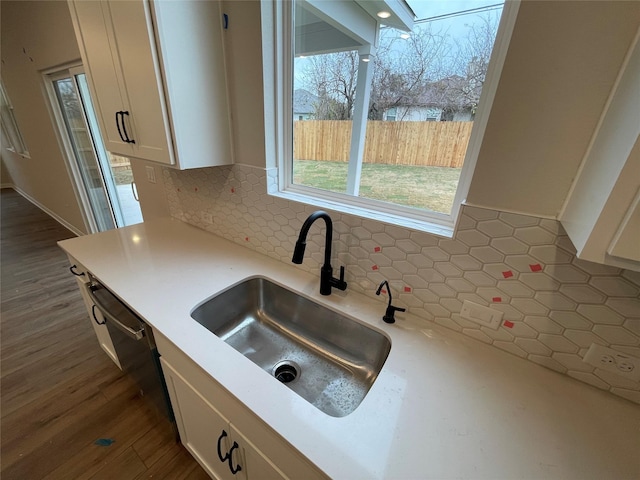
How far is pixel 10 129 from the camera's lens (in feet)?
13.7

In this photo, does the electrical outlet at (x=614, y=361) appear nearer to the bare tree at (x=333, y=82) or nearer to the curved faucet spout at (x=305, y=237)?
the curved faucet spout at (x=305, y=237)

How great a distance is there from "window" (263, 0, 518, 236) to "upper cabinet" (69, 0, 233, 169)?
0.29 m

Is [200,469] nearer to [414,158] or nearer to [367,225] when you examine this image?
[367,225]

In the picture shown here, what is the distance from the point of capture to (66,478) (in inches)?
45.5

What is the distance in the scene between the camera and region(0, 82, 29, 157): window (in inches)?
149

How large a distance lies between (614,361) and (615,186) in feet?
1.83

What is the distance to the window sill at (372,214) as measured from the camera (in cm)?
88

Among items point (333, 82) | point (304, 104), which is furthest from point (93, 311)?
point (333, 82)

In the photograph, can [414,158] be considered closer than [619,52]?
No

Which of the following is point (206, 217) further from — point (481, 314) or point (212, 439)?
point (481, 314)

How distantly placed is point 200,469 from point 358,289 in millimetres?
1112

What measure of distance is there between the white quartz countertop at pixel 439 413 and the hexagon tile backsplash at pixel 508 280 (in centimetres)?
6

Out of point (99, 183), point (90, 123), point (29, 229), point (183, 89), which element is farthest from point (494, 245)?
point (29, 229)

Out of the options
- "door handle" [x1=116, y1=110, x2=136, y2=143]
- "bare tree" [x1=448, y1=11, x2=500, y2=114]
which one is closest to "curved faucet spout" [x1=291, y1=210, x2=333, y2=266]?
"bare tree" [x1=448, y1=11, x2=500, y2=114]
